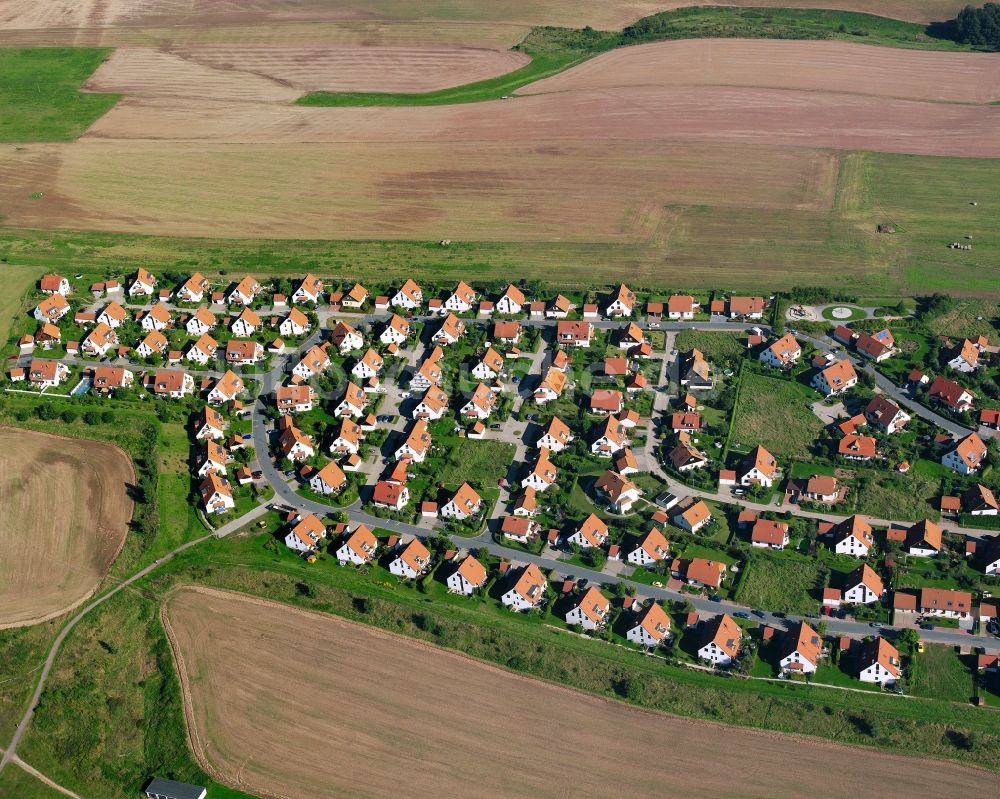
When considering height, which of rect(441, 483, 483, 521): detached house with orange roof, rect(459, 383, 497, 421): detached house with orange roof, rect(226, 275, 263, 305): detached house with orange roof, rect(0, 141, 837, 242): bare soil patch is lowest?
rect(441, 483, 483, 521): detached house with orange roof

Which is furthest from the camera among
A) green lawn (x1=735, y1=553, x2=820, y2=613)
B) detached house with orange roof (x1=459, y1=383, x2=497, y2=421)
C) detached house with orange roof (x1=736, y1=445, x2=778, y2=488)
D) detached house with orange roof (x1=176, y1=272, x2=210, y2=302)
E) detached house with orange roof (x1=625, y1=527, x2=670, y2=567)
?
detached house with orange roof (x1=176, y1=272, x2=210, y2=302)

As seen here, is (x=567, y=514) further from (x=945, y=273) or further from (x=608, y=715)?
(x=945, y=273)

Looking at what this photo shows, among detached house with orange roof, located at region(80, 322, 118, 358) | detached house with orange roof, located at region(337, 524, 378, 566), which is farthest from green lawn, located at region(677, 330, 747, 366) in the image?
detached house with orange roof, located at region(80, 322, 118, 358)

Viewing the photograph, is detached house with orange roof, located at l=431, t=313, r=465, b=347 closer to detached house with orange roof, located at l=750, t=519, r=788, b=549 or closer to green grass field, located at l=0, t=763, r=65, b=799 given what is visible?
detached house with orange roof, located at l=750, t=519, r=788, b=549

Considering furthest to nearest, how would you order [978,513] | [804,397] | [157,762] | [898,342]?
[898,342], [804,397], [978,513], [157,762]

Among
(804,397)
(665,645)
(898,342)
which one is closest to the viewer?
(665,645)

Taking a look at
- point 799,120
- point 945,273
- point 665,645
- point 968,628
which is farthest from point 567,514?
point 799,120
